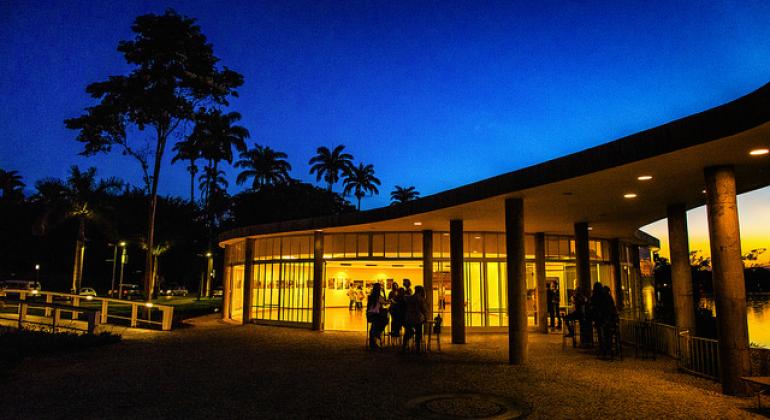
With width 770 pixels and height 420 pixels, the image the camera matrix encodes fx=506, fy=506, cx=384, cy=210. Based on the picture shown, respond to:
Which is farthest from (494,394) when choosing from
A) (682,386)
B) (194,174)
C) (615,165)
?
(194,174)

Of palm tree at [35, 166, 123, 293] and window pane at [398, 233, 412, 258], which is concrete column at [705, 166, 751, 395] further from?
palm tree at [35, 166, 123, 293]

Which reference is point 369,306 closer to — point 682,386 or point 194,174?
point 682,386

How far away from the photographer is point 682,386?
28.9 feet

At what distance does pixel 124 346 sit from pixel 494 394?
10.8 metres

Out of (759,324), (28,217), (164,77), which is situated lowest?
(759,324)

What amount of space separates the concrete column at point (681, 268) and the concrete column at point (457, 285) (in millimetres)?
5680

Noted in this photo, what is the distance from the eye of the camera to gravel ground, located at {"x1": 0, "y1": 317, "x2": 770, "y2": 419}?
714 centimetres

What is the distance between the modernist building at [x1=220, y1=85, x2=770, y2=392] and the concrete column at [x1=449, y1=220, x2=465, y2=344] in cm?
3

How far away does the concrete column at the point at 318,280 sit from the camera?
18.9m

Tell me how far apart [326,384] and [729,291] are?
690 centimetres

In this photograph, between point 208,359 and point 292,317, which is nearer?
point 208,359

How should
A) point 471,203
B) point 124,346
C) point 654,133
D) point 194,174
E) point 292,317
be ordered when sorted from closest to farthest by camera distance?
point 654,133
point 471,203
point 124,346
point 292,317
point 194,174

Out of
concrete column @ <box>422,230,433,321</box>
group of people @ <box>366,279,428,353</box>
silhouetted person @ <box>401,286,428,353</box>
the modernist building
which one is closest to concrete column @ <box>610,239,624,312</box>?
the modernist building

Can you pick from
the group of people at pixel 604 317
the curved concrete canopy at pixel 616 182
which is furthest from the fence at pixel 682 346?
the curved concrete canopy at pixel 616 182
